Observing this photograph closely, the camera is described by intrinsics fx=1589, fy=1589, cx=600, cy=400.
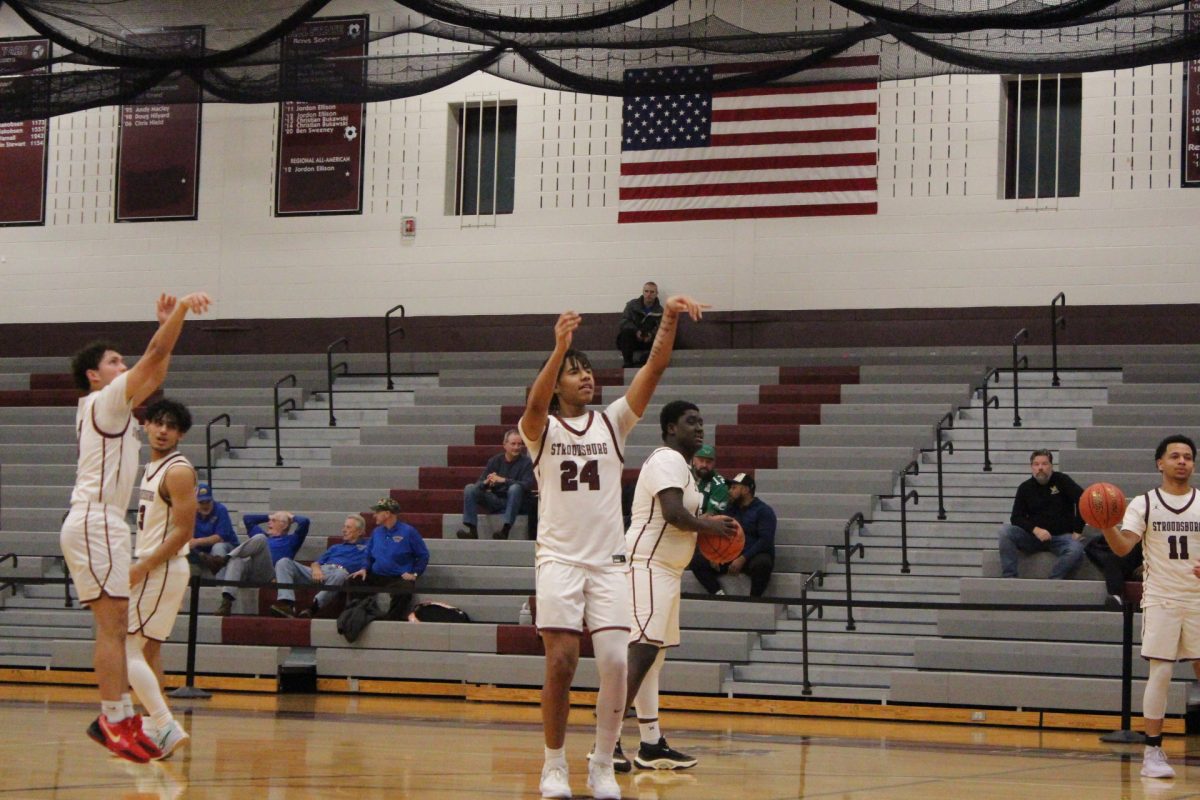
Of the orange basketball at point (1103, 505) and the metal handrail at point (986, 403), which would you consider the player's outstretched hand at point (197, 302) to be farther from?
the metal handrail at point (986, 403)

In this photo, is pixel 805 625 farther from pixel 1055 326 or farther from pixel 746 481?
pixel 1055 326

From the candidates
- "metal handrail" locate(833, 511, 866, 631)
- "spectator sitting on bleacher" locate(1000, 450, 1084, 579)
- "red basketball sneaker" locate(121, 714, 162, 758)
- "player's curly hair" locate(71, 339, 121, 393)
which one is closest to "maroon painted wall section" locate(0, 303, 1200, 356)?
"metal handrail" locate(833, 511, 866, 631)

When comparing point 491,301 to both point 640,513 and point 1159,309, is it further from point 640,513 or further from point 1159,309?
point 640,513

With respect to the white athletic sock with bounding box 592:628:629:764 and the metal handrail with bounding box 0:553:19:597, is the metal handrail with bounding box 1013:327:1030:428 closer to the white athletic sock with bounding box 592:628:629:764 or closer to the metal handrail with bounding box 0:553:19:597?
the white athletic sock with bounding box 592:628:629:764

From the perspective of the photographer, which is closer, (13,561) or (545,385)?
(545,385)

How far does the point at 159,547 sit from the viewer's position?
8250mm

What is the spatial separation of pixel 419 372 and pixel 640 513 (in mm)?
11668

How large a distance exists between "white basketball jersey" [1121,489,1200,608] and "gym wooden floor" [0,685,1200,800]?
1.01 m

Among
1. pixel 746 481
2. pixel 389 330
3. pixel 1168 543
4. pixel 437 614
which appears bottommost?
pixel 437 614

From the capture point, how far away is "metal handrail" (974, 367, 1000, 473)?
1520 cm

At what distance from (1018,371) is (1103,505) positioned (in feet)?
26.3

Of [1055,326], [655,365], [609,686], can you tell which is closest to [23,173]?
[1055,326]

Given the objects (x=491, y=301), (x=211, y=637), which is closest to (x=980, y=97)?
(x=491, y=301)

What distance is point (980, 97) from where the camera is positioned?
18234mm
